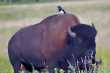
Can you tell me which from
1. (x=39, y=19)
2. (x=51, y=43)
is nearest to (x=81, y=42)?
(x=51, y=43)

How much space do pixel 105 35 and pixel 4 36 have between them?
5.31 m

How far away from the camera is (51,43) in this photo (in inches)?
534

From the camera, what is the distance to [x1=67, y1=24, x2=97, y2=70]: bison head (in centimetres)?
1272

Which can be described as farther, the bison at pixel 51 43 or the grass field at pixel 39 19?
the grass field at pixel 39 19

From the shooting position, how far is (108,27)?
37812 mm

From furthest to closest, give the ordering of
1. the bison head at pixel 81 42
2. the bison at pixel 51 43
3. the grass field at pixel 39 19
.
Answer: the grass field at pixel 39 19
the bison at pixel 51 43
the bison head at pixel 81 42

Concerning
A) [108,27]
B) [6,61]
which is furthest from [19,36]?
[108,27]

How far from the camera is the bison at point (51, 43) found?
13.2 meters

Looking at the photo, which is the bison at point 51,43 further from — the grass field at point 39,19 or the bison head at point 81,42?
the grass field at point 39,19

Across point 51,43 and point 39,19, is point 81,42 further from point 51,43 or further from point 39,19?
point 39,19

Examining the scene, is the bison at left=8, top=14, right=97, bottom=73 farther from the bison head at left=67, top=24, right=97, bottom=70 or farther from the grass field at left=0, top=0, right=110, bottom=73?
the grass field at left=0, top=0, right=110, bottom=73

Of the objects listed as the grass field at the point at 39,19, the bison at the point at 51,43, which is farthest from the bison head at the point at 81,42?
the grass field at the point at 39,19

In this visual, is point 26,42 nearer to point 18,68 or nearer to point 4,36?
point 18,68

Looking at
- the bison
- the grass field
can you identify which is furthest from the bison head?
the grass field
